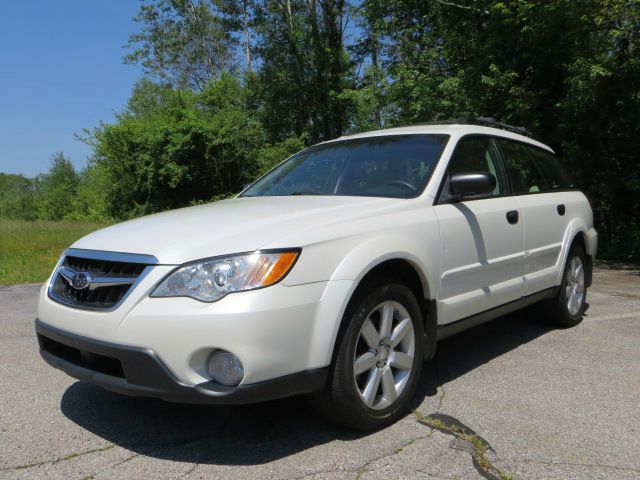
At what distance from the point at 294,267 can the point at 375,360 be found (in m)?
0.76

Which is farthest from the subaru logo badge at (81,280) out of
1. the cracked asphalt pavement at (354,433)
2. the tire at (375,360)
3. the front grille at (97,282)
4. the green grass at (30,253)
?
the green grass at (30,253)

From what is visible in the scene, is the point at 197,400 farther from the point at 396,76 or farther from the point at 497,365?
the point at 396,76

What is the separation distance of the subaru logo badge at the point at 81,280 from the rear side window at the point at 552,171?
399cm

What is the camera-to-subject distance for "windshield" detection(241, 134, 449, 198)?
3.71m

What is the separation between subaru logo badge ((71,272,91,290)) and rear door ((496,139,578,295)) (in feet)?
10.4

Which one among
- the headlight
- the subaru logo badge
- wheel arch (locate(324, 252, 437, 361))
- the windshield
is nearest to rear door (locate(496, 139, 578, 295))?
the windshield

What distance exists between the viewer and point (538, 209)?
4598 mm

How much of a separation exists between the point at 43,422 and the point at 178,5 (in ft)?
114

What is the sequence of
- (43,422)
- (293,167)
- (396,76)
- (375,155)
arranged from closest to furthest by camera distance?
(43,422) < (375,155) < (293,167) < (396,76)

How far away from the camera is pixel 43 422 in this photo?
3.20 m

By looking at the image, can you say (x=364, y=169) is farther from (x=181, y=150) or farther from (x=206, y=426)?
(x=181, y=150)

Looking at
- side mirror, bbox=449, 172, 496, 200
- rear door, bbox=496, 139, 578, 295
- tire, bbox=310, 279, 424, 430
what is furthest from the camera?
rear door, bbox=496, 139, 578, 295

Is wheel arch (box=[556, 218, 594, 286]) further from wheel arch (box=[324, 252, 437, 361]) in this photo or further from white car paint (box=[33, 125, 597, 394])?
wheel arch (box=[324, 252, 437, 361])

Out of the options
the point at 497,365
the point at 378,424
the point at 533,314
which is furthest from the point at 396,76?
the point at 378,424
